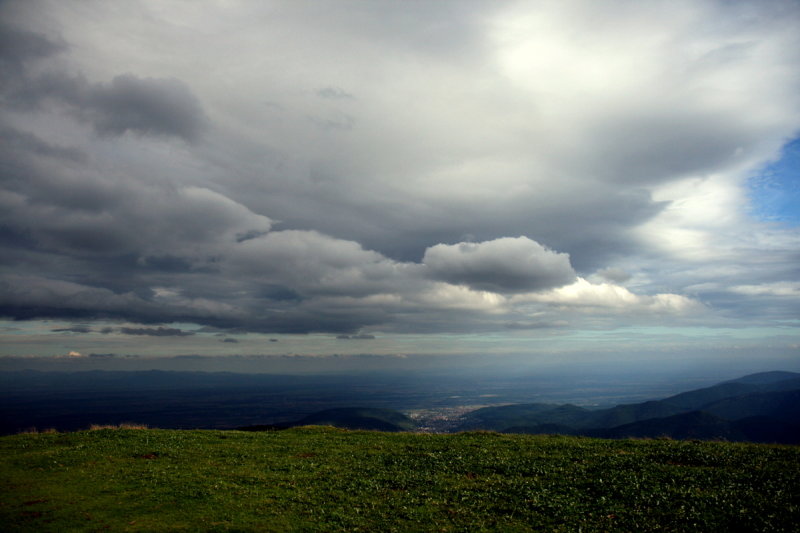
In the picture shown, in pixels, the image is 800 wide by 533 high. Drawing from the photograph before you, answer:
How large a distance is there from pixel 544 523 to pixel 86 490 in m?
24.4

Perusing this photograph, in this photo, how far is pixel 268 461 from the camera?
28734mm

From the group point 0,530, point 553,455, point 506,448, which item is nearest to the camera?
point 0,530

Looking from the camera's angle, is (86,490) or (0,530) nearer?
(0,530)

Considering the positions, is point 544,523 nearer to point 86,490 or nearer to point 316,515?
point 316,515

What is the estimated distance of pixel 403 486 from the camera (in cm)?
2262

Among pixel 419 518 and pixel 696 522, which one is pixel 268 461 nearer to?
pixel 419 518

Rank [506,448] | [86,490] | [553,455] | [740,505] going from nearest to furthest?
[740,505], [86,490], [553,455], [506,448]

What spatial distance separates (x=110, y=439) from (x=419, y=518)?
30.8 metres

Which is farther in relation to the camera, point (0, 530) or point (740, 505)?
point (740, 505)

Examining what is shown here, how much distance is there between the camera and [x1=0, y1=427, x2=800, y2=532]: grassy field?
695 inches

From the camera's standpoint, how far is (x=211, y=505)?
19734mm

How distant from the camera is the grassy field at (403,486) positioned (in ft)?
57.9

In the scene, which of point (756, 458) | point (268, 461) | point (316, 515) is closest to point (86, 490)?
point (268, 461)

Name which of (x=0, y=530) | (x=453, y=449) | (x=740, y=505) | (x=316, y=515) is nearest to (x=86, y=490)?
(x=0, y=530)
